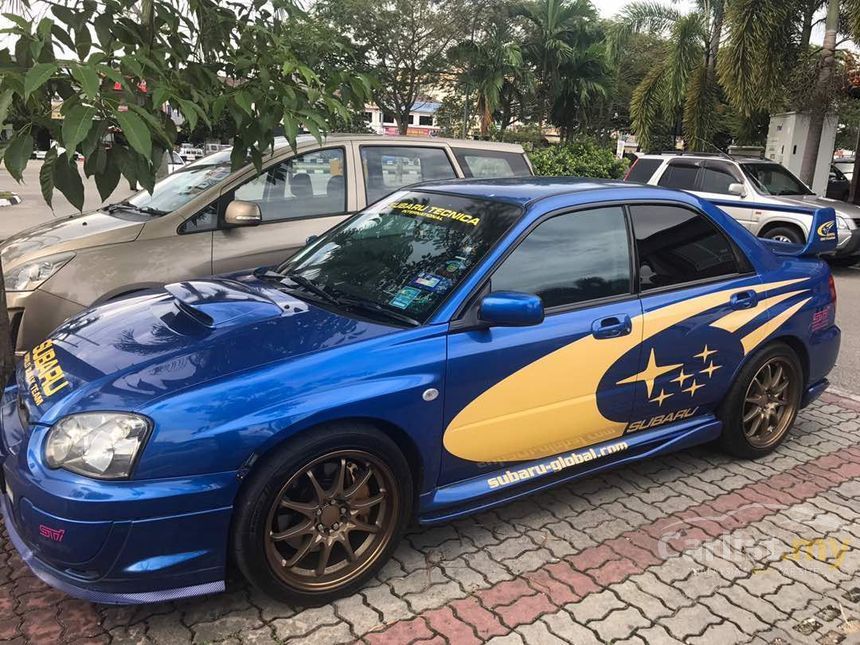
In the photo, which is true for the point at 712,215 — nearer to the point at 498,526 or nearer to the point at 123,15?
the point at 498,526

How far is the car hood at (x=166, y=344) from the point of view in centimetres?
250

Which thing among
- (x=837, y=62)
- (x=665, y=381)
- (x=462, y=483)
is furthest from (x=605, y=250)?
(x=837, y=62)

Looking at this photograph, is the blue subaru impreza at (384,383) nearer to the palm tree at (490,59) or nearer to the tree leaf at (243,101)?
the tree leaf at (243,101)

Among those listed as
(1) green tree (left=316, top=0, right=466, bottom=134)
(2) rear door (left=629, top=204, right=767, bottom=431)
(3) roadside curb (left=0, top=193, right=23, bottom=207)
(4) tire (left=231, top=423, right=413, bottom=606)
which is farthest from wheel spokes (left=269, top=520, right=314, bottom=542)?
(1) green tree (left=316, top=0, right=466, bottom=134)

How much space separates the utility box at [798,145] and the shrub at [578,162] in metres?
7.14

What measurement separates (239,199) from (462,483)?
9.62ft

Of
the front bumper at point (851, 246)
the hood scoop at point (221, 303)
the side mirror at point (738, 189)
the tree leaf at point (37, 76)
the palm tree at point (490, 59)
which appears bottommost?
the front bumper at point (851, 246)

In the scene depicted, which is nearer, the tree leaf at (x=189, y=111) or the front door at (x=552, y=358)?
the tree leaf at (x=189, y=111)

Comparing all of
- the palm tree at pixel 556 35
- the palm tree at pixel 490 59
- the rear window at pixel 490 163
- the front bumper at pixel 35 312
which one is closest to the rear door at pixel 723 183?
the rear window at pixel 490 163

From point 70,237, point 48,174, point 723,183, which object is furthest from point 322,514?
point 723,183

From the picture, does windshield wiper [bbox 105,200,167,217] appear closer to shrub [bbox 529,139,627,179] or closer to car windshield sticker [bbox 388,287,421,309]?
car windshield sticker [bbox 388,287,421,309]

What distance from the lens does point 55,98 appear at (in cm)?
243

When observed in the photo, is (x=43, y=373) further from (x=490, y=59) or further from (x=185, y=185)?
(x=490, y=59)

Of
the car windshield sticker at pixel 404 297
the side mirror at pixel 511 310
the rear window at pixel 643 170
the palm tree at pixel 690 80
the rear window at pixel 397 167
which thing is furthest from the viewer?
the palm tree at pixel 690 80
